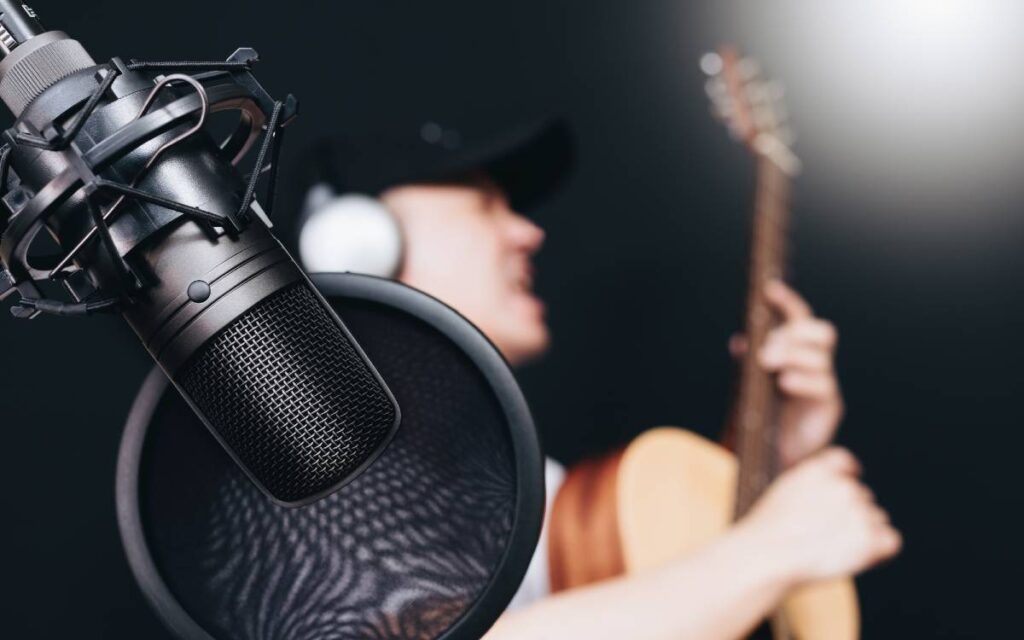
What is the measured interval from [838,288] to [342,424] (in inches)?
36.9

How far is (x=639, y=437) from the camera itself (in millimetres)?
1114

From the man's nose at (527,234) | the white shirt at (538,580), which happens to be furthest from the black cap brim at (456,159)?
the white shirt at (538,580)

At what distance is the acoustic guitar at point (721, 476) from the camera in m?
1.01

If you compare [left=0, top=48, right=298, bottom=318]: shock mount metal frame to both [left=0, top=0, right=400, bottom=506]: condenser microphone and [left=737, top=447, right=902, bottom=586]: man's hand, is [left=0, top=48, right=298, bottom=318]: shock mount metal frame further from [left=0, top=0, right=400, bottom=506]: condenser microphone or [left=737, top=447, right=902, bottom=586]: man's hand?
[left=737, top=447, right=902, bottom=586]: man's hand

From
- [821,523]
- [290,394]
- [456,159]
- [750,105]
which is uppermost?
[290,394]

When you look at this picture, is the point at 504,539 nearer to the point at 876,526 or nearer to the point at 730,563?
the point at 730,563

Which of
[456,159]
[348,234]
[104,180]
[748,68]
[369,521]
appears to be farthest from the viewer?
[748,68]

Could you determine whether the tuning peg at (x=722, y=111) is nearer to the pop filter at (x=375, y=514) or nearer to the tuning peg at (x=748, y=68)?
the tuning peg at (x=748, y=68)

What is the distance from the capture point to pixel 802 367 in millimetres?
1164

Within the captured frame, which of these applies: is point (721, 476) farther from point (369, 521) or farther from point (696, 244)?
point (369, 521)

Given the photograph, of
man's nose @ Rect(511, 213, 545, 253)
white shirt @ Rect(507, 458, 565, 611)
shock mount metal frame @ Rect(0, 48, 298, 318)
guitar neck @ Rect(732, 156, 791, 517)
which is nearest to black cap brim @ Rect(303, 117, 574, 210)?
man's nose @ Rect(511, 213, 545, 253)

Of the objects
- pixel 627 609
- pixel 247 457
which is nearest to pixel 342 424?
pixel 247 457

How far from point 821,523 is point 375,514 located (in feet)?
2.56

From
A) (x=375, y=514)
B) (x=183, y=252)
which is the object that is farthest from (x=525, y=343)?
(x=183, y=252)
